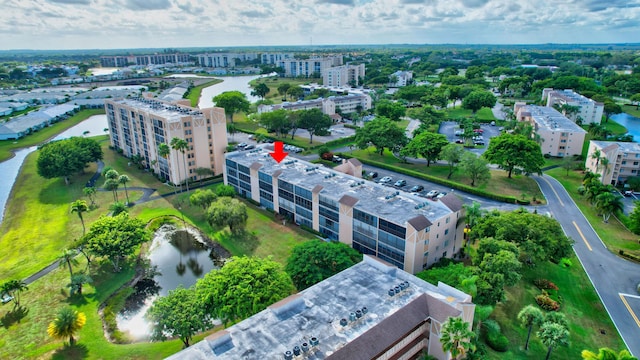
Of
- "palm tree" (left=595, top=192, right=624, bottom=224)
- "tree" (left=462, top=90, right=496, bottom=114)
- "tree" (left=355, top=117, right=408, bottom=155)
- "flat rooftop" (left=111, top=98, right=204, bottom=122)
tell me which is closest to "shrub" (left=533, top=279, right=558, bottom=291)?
"palm tree" (left=595, top=192, right=624, bottom=224)

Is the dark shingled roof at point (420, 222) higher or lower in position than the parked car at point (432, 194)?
higher

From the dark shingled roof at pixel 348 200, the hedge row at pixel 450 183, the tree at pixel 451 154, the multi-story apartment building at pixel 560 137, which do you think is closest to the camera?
the dark shingled roof at pixel 348 200

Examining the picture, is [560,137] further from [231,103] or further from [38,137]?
[38,137]

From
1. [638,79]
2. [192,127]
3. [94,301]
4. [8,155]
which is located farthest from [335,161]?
[638,79]

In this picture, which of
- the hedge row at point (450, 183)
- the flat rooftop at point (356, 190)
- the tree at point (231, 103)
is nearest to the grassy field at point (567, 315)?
the flat rooftop at point (356, 190)

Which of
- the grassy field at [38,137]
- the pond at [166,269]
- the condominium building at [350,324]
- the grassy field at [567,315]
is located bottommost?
the pond at [166,269]

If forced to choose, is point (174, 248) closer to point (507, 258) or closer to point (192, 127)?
point (192, 127)

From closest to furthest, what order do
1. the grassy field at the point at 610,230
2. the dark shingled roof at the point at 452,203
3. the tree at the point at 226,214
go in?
the dark shingled roof at the point at 452,203
the grassy field at the point at 610,230
the tree at the point at 226,214

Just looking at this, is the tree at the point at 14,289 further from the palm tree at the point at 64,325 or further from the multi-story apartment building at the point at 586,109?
the multi-story apartment building at the point at 586,109
